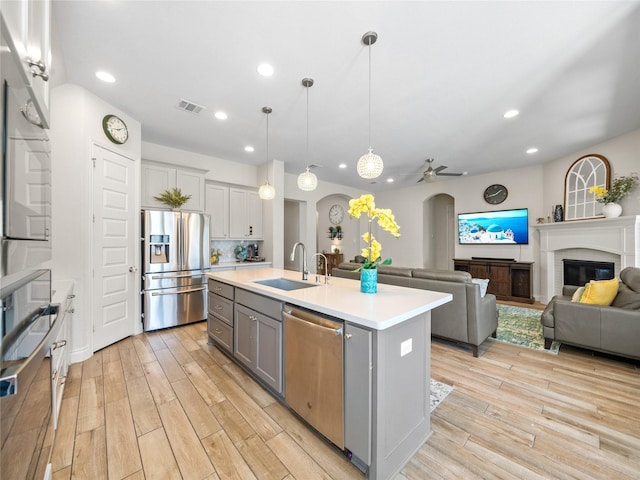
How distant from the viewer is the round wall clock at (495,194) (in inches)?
228

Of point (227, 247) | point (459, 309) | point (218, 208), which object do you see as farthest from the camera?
point (227, 247)

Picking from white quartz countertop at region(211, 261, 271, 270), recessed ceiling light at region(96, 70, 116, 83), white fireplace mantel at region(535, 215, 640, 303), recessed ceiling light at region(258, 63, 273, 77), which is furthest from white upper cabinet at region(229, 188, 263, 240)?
white fireplace mantel at region(535, 215, 640, 303)

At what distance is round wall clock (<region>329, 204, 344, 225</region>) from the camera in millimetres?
8430

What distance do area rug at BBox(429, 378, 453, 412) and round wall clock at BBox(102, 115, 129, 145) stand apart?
14.0ft

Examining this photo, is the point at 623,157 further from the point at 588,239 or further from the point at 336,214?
the point at 336,214

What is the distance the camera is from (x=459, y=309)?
2.81 meters

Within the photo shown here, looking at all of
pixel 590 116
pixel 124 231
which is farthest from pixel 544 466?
pixel 124 231

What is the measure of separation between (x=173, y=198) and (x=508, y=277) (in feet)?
21.4

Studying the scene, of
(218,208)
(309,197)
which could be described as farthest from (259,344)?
(309,197)

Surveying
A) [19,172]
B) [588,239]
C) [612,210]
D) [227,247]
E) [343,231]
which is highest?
[612,210]

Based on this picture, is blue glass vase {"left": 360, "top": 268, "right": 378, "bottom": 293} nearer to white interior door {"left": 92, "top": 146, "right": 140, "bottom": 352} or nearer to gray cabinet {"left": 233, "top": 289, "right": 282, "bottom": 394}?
gray cabinet {"left": 233, "top": 289, "right": 282, "bottom": 394}

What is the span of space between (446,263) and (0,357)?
27.6 feet

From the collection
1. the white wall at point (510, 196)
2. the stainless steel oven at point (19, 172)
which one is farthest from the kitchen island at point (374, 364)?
the white wall at point (510, 196)

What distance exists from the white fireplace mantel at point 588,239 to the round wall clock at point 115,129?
7.04 meters
